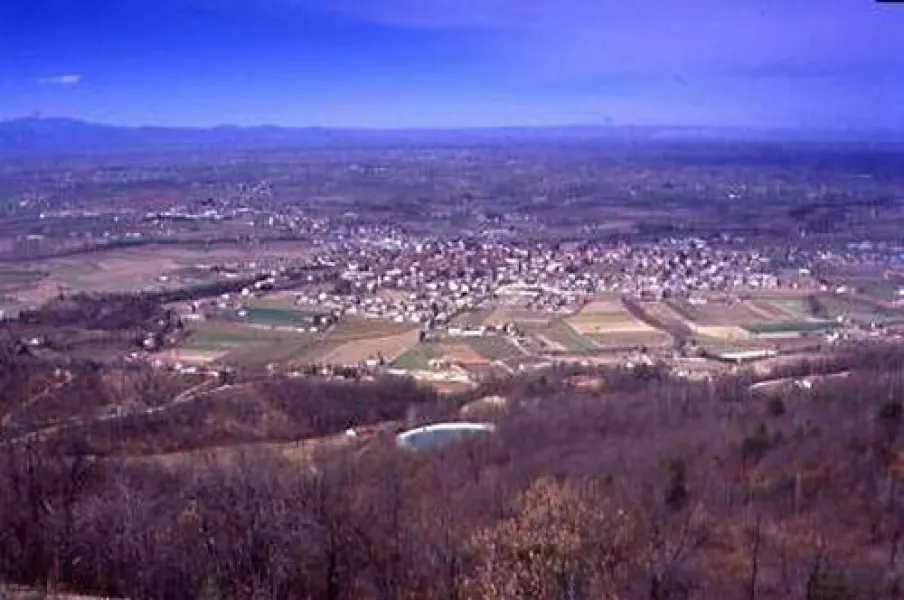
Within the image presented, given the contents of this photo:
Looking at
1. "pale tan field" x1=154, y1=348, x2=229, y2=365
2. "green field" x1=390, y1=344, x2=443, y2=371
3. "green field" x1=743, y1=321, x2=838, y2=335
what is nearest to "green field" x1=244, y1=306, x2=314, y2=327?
"pale tan field" x1=154, y1=348, x2=229, y2=365

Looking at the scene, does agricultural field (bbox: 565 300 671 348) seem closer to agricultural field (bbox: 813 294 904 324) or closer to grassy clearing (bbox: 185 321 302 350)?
agricultural field (bbox: 813 294 904 324)

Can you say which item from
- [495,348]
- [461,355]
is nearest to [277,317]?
[461,355]

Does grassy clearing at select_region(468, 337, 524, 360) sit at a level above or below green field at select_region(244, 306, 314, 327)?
below

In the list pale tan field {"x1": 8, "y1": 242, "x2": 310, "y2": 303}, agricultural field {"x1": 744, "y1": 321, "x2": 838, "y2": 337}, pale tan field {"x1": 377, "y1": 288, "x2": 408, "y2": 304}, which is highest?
pale tan field {"x1": 8, "y1": 242, "x2": 310, "y2": 303}

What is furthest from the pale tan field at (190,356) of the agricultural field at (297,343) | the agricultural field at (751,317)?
the agricultural field at (751,317)

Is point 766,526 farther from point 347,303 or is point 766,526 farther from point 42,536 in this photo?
point 347,303

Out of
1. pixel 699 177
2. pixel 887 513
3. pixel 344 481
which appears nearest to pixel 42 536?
pixel 344 481

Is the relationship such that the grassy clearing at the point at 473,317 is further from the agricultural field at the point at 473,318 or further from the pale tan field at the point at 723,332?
the pale tan field at the point at 723,332
